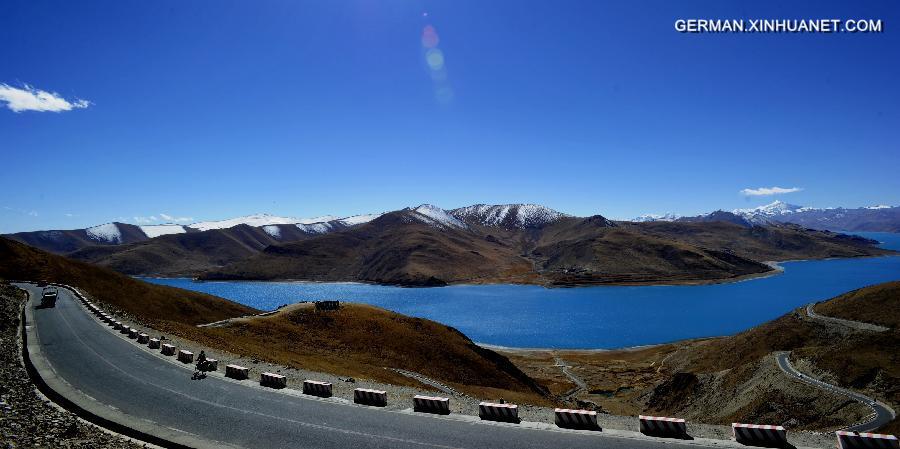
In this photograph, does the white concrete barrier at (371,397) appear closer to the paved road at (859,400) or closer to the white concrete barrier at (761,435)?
the white concrete barrier at (761,435)

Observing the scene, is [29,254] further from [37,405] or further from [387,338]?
[37,405]

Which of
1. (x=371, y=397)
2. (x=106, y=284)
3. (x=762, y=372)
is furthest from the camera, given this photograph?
(x=106, y=284)

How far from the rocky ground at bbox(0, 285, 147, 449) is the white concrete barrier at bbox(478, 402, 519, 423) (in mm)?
17255

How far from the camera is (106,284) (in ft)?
313

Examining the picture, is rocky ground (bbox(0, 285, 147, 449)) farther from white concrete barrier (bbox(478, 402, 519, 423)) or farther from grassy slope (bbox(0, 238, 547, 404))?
grassy slope (bbox(0, 238, 547, 404))

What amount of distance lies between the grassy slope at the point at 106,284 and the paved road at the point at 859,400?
320 ft

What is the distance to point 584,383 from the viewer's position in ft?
309

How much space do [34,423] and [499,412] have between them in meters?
24.0

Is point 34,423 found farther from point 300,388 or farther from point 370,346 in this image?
point 370,346

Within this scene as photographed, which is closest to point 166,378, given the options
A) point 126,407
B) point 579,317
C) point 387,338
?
point 126,407

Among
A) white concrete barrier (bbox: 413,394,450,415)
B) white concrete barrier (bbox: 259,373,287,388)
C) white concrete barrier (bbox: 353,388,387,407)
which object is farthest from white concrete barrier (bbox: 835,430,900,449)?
white concrete barrier (bbox: 259,373,287,388)

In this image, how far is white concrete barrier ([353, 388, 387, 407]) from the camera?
29.2 metres

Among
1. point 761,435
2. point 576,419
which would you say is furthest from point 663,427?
point 576,419

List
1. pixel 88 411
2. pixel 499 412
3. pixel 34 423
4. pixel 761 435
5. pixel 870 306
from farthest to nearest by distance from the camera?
pixel 870 306
pixel 499 412
pixel 88 411
pixel 34 423
pixel 761 435
